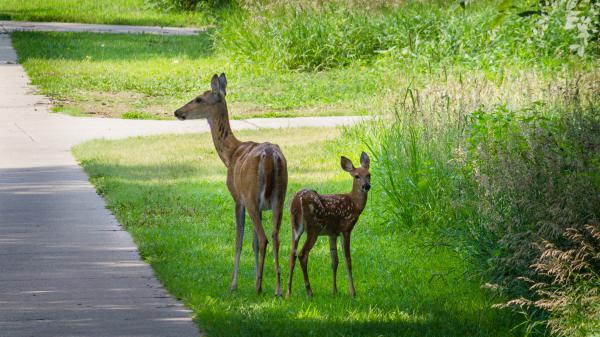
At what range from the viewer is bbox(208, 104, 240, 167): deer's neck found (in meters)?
9.07

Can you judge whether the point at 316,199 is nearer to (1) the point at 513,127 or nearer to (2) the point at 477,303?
(2) the point at 477,303

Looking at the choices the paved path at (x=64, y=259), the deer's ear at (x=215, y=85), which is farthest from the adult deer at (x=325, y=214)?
the deer's ear at (x=215, y=85)

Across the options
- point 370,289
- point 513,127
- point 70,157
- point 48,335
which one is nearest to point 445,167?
point 513,127

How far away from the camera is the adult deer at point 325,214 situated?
797 cm

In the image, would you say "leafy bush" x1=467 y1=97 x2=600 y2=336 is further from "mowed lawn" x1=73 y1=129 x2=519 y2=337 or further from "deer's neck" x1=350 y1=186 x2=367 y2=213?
"deer's neck" x1=350 y1=186 x2=367 y2=213

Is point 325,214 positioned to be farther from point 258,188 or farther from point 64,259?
point 64,259

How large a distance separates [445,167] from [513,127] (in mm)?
1212

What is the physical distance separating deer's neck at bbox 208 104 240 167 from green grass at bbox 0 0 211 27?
26.8m

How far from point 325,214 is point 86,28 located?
2830 centimetres

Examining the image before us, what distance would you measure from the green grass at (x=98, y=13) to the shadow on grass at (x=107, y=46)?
448 cm

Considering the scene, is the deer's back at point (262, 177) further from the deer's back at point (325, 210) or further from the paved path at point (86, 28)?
the paved path at point (86, 28)

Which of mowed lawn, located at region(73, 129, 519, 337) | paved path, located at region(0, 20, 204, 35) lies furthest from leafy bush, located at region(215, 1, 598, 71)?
paved path, located at region(0, 20, 204, 35)

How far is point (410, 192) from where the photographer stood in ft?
36.3

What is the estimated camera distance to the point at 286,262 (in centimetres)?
966
